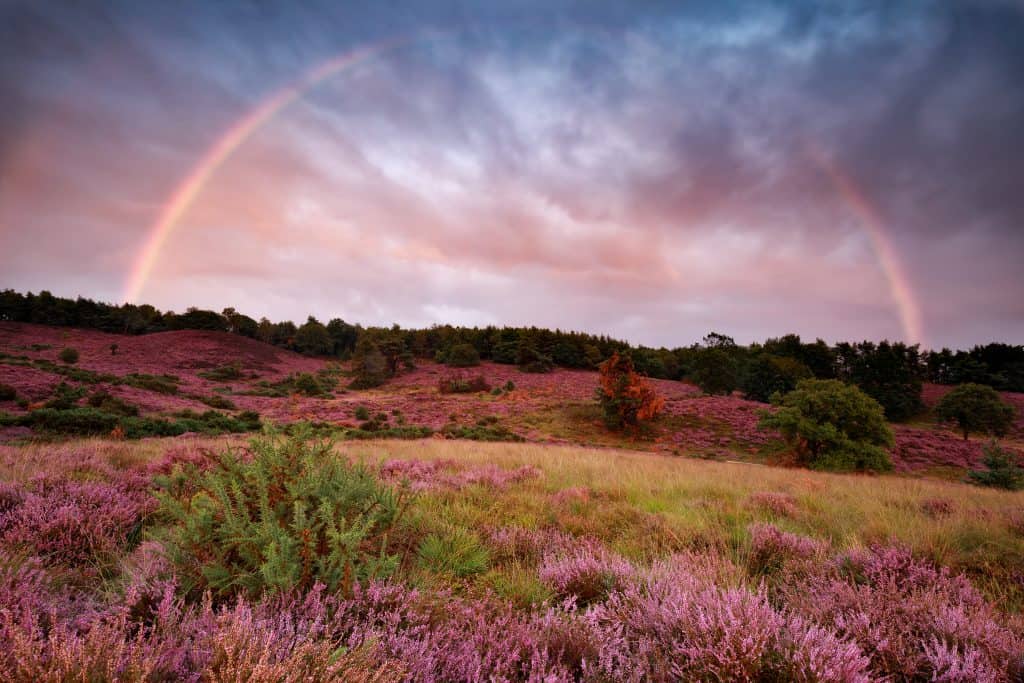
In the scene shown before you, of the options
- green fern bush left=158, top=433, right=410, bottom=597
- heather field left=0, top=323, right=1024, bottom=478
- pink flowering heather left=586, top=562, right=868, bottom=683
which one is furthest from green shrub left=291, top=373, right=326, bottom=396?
pink flowering heather left=586, top=562, right=868, bottom=683

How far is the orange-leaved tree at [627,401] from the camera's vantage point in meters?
32.6

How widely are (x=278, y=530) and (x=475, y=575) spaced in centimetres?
160

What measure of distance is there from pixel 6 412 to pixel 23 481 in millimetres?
17011

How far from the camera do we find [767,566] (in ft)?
12.6

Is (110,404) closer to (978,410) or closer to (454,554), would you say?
(454,554)

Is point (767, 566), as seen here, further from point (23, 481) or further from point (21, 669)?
point (23, 481)

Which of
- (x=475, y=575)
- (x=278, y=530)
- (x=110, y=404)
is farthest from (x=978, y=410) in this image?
(x=110, y=404)

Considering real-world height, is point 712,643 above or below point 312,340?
below

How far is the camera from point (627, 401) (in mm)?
32656

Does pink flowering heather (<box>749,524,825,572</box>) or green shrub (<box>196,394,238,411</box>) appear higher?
pink flowering heather (<box>749,524,825,572</box>)

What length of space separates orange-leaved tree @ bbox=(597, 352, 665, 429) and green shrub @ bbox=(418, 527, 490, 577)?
30029 millimetres

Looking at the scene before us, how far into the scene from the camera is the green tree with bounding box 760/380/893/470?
21.8 m

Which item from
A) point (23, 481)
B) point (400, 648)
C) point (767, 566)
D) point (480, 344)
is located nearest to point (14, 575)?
point (400, 648)

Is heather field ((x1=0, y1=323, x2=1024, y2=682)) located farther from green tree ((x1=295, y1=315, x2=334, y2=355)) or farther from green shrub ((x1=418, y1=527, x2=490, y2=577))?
green tree ((x1=295, y1=315, x2=334, y2=355))
